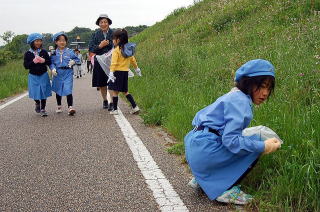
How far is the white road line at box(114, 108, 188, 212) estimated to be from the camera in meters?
3.11

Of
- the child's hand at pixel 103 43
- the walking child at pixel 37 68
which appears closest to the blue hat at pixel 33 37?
the walking child at pixel 37 68

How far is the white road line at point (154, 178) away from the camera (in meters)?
3.11

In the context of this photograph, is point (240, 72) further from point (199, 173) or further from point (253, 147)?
point (199, 173)

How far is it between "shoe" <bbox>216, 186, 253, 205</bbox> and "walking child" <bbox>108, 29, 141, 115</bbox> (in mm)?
4720

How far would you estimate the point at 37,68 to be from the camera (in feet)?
26.0

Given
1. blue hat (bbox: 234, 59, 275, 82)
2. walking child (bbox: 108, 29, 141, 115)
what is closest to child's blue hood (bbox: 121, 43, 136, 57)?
walking child (bbox: 108, 29, 141, 115)

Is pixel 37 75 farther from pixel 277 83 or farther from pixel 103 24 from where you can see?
pixel 277 83

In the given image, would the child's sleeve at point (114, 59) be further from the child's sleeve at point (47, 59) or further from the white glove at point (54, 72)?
the child's sleeve at point (47, 59)

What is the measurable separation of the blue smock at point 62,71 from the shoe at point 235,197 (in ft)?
18.3

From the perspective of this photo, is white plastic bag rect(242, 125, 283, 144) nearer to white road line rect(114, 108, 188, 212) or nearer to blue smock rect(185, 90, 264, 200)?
blue smock rect(185, 90, 264, 200)

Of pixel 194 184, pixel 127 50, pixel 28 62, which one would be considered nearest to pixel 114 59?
pixel 127 50

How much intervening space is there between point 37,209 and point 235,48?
7.32 meters

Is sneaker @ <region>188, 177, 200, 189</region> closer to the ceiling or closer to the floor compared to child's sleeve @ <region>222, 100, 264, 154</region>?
closer to the floor

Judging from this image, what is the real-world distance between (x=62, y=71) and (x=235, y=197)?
587 centimetres
